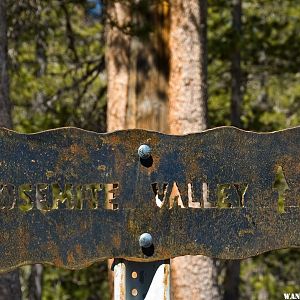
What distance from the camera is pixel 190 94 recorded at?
6887 millimetres

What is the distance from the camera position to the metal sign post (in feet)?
9.11

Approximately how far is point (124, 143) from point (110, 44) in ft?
16.0

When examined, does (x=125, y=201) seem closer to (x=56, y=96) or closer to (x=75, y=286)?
(x=56, y=96)

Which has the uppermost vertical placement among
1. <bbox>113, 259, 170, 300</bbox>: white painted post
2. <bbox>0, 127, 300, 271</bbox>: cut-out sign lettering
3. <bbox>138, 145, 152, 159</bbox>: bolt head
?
<bbox>138, 145, 152, 159</bbox>: bolt head

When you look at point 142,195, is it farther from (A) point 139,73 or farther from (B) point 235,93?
(B) point 235,93

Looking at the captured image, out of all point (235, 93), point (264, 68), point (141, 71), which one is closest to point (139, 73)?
A: point (141, 71)

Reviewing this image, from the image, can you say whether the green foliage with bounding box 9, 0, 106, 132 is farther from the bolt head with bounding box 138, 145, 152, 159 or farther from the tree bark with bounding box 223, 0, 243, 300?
the bolt head with bounding box 138, 145, 152, 159

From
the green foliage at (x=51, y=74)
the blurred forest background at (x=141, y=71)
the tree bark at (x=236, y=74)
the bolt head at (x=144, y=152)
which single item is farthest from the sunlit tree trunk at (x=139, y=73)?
the bolt head at (x=144, y=152)

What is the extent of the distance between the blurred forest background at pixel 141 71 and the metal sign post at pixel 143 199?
415cm

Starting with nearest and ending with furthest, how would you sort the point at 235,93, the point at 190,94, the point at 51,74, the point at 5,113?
the point at 5,113, the point at 190,94, the point at 51,74, the point at 235,93

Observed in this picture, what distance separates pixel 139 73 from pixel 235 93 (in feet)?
15.5

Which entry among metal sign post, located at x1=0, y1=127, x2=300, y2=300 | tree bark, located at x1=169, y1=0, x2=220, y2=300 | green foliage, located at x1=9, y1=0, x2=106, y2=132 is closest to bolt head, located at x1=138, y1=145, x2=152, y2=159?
metal sign post, located at x1=0, y1=127, x2=300, y2=300

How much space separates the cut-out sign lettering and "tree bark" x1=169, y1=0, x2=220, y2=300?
376cm

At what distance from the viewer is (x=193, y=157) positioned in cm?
294
